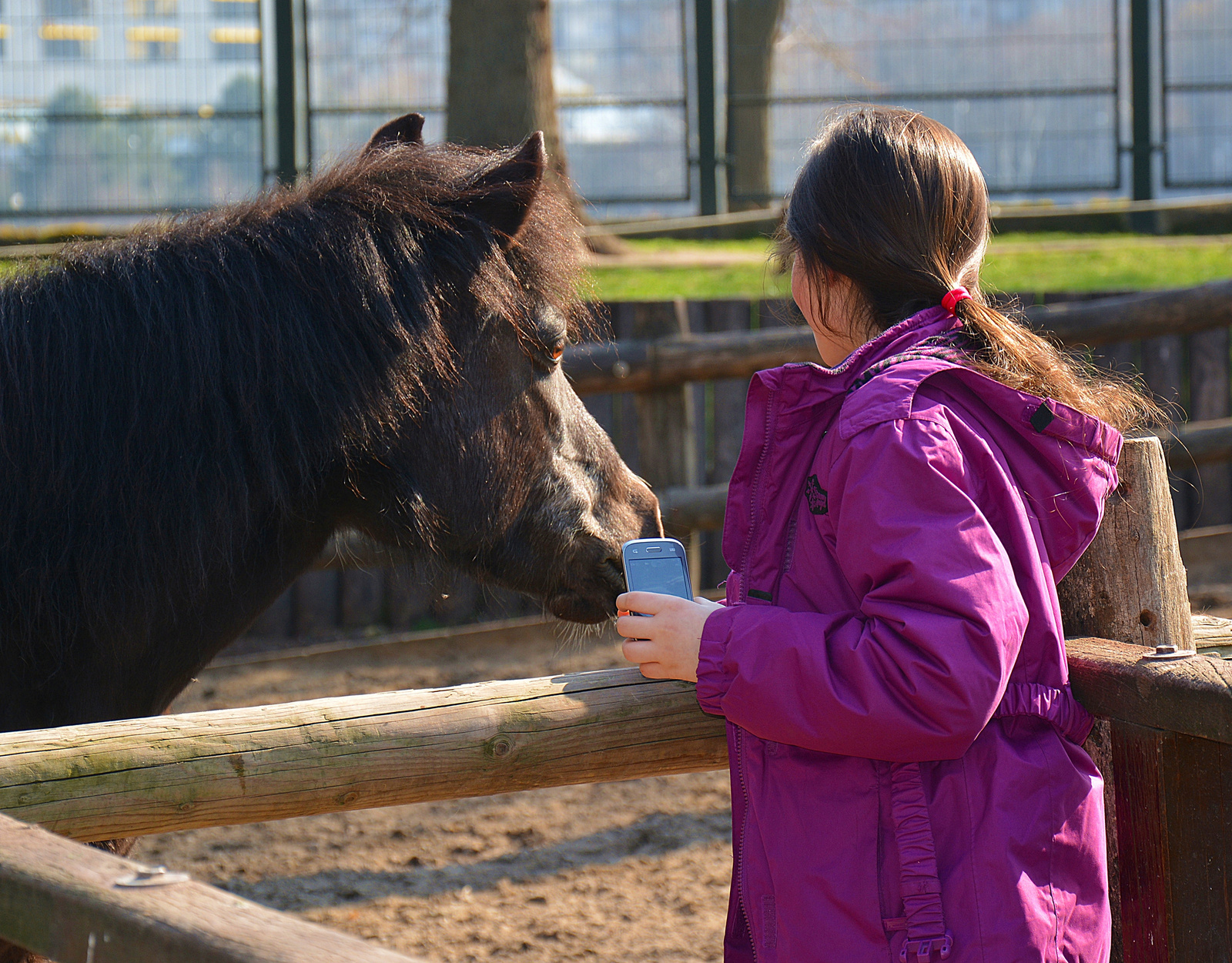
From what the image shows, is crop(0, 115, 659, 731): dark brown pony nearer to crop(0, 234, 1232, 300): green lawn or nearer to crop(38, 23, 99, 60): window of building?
crop(0, 234, 1232, 300): green lawn

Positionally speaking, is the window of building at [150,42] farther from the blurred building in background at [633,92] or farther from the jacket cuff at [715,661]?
the jacket cuff at [715,661]

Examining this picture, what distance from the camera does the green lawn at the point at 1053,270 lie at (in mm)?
8469

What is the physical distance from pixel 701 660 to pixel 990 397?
487 mm

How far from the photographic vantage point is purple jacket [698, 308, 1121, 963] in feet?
4.11

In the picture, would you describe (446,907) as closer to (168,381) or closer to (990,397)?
(168,381)

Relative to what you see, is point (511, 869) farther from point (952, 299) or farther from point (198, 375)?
point (952, 299)

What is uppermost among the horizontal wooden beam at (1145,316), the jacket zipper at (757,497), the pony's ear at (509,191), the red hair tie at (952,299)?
the pony's ear at (509,191)

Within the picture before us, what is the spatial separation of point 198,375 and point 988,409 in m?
1.31

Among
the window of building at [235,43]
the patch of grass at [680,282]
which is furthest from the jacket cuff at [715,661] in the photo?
the window of building at [235,43]

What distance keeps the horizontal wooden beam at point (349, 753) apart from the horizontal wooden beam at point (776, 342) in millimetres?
3463

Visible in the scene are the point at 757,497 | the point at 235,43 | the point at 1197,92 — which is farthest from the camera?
the point at 1197,92

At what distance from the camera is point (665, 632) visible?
1512 mm

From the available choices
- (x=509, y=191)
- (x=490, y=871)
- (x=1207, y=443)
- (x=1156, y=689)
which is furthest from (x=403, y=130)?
(x=1207, y=443)

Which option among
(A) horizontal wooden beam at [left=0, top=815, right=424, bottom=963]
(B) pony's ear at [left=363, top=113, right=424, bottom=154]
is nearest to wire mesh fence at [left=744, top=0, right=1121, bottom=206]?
(B) pony's ear at [left=363, top=113, right=424, bottom=154]
